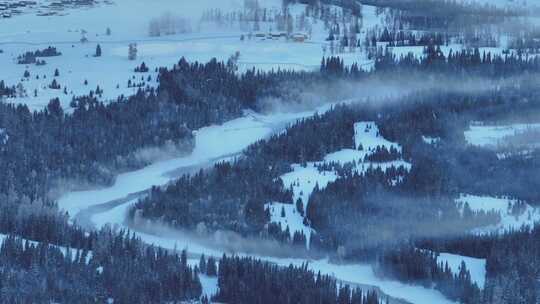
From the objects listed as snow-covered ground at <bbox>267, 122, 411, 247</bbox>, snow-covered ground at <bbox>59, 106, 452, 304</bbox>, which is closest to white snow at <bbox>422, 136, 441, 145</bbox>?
snow-covered ground at <bbox>267, 122, 411, 247</bbox>

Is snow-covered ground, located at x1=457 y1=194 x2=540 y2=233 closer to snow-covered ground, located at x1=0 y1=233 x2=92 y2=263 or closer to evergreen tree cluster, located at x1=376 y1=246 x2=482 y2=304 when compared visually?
evergreen tree cluster, located at x1=376 y1=246 x2=482 y2=304

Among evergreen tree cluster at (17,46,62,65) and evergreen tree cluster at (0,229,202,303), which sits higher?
evergreen tree cluster at (17,46,62,65)

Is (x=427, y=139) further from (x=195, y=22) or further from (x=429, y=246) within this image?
(x=195, y=22)

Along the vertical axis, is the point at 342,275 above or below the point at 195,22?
below

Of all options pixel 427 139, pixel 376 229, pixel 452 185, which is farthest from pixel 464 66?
pixel 376 229

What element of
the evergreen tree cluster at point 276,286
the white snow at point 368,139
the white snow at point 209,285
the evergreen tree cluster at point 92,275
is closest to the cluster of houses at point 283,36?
the white snow at point 368,139

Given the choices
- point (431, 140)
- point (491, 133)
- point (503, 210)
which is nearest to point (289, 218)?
point (503, 210)

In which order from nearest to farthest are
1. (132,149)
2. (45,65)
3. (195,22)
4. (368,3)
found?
(132,149) < (45,65) < (195,22) < (368,3)

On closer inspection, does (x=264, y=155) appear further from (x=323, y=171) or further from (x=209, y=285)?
(x=209, y=285)
